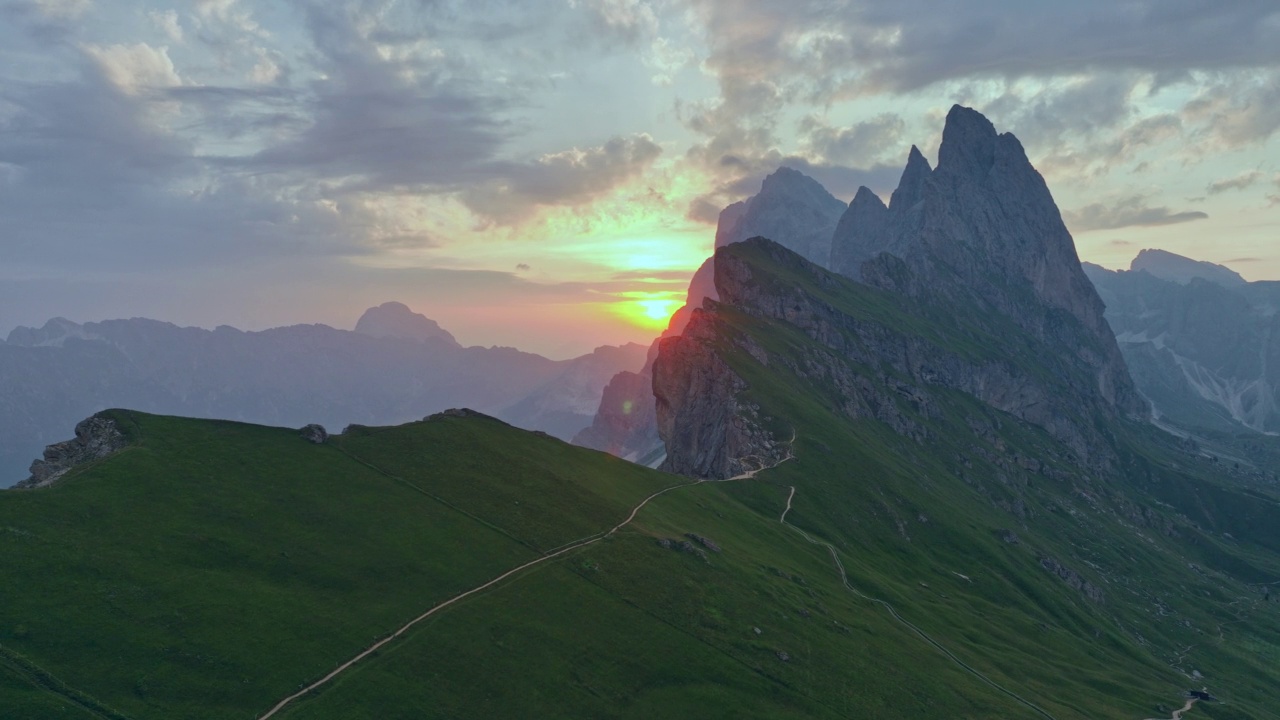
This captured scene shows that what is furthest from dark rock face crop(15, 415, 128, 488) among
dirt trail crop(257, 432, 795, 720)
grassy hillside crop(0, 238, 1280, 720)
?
dirt trail crop(257, 432, 795, 720)

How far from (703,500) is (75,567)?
107m

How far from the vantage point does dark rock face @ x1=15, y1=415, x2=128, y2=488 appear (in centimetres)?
9750

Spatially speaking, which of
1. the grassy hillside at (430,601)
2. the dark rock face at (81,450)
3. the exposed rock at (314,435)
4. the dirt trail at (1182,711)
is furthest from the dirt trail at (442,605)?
the dirt trail at (1182,711)

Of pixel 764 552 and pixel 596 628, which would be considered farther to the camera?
pixel 764 552

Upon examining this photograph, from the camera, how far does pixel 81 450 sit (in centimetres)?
10081

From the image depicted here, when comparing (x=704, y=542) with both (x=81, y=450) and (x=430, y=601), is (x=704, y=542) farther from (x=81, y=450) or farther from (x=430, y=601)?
(x=81, y=450)

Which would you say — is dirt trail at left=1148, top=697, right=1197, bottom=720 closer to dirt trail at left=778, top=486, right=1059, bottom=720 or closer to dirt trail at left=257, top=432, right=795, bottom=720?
dirt trail at left=778, top=486, right=1059, bottom=720

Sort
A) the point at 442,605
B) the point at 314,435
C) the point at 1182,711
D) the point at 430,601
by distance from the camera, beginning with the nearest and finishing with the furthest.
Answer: the point at 442,605, the point at 430,601, the point at 314,435, the point at 1182,711

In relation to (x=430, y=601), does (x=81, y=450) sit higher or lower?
higher

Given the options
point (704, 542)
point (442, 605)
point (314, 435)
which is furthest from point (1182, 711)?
point (314, 435)

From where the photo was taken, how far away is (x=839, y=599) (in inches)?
5281

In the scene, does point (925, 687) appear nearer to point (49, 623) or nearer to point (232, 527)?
point (232, 527)

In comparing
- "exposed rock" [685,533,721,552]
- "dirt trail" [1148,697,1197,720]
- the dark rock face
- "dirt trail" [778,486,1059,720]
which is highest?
the dark rock face

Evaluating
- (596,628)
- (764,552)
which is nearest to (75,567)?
(596,628)
